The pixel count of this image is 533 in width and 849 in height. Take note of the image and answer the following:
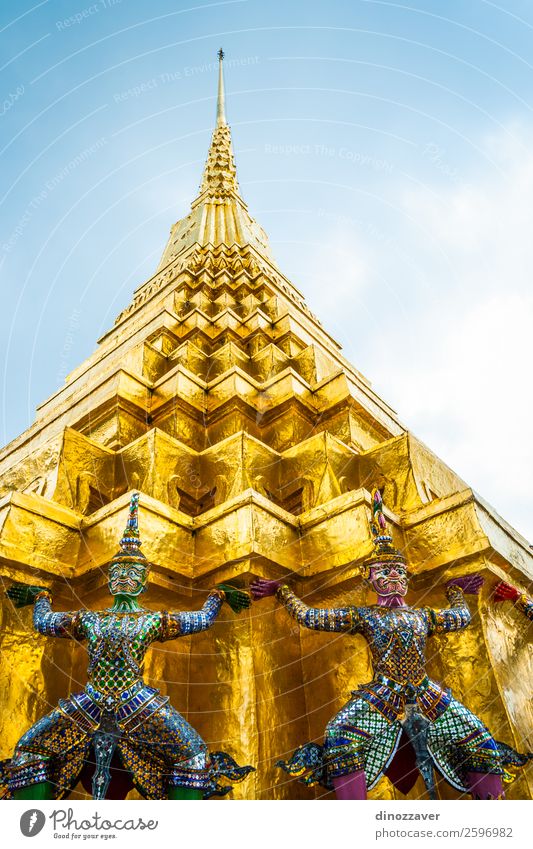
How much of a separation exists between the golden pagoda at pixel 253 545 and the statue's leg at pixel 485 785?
65cm

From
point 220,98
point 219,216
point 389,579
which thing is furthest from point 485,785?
point 220,98

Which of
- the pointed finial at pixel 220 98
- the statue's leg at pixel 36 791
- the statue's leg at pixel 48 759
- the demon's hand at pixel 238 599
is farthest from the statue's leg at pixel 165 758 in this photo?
the pointed finial at pixel 220 98

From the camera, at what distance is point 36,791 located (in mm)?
3652

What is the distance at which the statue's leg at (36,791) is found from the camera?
144 inches

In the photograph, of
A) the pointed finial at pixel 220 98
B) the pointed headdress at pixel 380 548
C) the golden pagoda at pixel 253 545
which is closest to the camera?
the pointed headdress at pixel 380 548

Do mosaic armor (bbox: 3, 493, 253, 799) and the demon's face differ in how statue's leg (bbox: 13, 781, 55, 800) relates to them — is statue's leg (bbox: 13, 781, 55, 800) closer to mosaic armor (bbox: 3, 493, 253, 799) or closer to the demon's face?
mosaic armor (bbox: 3, 493, 253, 799)

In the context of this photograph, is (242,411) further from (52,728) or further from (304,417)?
(52,728)

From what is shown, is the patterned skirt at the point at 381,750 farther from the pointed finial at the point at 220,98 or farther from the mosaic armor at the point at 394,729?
the pointed finial at the point at 220,98

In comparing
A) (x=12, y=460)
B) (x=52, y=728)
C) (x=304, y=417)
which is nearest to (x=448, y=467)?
(x=304, y=417)

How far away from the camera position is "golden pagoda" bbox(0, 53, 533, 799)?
4742mm

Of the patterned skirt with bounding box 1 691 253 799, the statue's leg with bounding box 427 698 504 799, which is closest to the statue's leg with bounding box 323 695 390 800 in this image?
the statue's leg with bounding box 427 698 504 799

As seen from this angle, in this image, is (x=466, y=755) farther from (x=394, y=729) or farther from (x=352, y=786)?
(x=352, y=786)

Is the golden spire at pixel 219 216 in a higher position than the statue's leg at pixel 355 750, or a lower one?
higher
